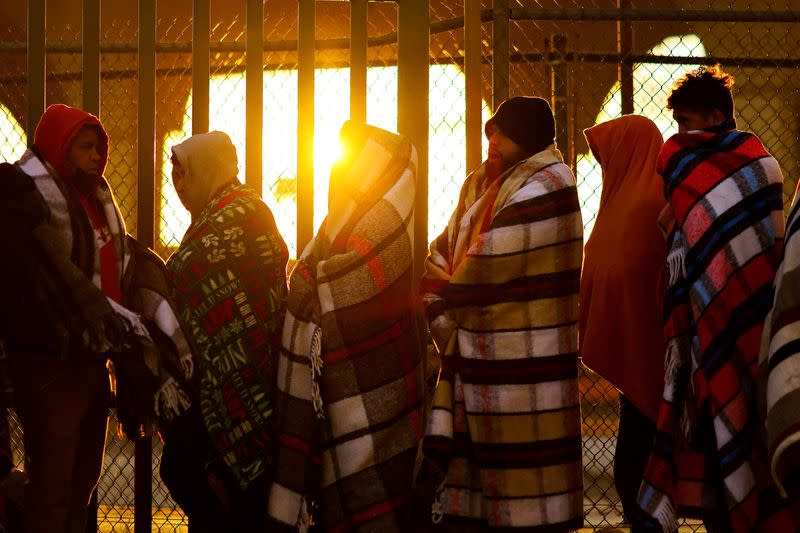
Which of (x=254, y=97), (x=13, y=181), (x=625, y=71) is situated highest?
(x=625, y=71)

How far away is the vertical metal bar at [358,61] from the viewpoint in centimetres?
425

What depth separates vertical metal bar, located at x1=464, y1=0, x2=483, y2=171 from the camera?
14.0ft

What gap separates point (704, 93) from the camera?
3.60 meters

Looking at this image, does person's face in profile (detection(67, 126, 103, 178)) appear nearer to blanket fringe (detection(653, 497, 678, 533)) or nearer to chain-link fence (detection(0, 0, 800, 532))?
chain-link fence (detection(0, 0, 800, 532))

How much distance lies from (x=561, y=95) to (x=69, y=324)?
2.40m

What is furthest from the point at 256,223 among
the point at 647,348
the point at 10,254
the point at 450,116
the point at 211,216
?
the point at 450,116

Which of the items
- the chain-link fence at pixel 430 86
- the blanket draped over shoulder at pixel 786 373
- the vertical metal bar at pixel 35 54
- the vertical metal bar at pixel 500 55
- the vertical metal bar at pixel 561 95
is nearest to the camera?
the blanket draped over shoulder at pixel 786 373

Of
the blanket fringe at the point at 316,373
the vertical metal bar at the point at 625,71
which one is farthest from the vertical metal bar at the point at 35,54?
the vertical metal bar at the point at 625,71

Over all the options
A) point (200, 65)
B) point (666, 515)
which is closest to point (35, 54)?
point (200, 65)

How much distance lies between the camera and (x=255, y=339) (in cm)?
375

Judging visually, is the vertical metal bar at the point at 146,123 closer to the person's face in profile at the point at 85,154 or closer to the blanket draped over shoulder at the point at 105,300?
the blanket draped over shoulder at the point at 105,300

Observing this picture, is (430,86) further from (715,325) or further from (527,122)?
(715,325)

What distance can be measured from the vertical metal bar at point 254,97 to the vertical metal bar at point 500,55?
897 millimetres

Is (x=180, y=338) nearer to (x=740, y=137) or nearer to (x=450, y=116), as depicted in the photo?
(x=740, y=137)
